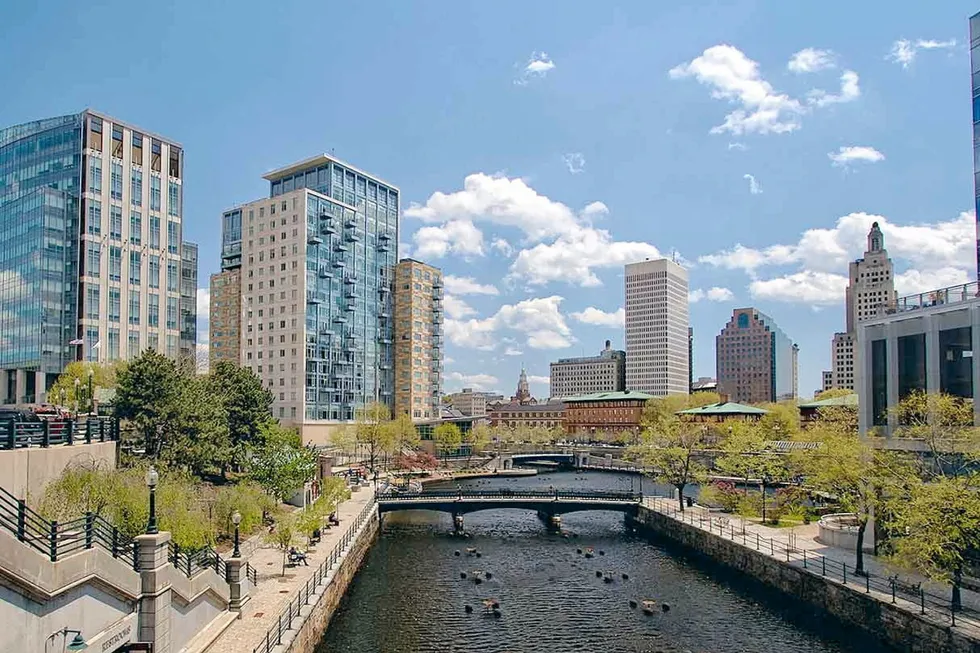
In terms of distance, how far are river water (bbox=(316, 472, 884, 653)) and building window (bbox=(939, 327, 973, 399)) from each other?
15.6 metres

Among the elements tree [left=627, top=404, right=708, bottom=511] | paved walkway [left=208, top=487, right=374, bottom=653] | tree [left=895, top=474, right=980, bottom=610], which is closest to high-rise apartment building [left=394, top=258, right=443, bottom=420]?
tree [left=627, top=404, right=708, bottom=511]

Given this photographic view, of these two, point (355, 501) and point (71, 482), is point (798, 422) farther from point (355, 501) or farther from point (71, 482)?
point (71, 482)

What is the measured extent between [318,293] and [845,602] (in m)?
109

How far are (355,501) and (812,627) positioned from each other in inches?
1971

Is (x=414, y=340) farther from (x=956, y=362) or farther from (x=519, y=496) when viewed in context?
(x=956, y=362)

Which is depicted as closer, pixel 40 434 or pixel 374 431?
pixel 40 434

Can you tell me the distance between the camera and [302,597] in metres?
35.4

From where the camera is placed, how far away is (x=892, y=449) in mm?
46000

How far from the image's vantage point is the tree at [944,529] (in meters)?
32.5

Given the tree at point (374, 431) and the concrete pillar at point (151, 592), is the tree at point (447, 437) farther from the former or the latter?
the concrete pillar at point (151, 592)

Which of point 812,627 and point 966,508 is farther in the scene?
point 812,627

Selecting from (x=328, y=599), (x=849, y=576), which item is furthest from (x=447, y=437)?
(x=849, y=576)

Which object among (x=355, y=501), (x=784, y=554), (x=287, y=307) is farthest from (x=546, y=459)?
(x=784, y=554)

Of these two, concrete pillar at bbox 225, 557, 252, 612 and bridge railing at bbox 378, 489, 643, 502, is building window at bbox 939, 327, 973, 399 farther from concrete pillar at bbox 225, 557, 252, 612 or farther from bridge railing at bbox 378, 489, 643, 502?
concrete pillar at bbox 225, 557, 252, 612
